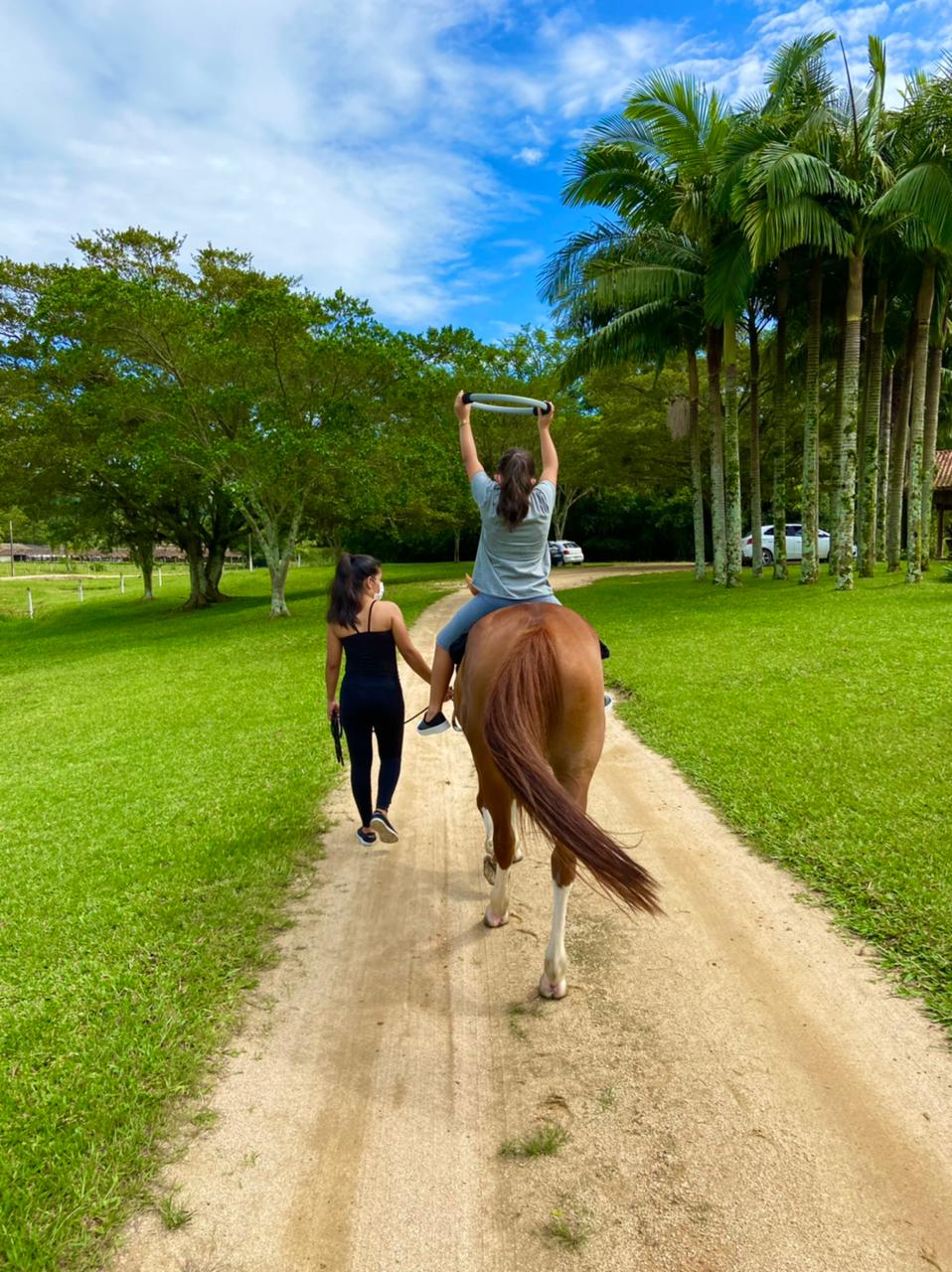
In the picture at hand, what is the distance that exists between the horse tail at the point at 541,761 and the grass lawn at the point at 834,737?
5.70 feet

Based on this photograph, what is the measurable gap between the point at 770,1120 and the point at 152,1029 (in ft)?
8.56

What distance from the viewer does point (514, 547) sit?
3.91 metres

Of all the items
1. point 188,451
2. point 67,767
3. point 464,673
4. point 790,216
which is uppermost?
point 790,216

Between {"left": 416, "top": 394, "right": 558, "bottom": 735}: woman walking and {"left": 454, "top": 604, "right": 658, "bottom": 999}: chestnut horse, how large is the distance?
327 millimetres

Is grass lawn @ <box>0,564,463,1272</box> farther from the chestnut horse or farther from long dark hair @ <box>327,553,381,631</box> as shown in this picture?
long dark hair @ <box>327,553,381,631</box>

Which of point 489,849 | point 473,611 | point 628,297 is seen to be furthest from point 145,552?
point 473,611

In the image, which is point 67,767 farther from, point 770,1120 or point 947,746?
point 947,746

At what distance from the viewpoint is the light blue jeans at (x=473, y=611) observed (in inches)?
157

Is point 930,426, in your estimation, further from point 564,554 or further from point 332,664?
point 564,554

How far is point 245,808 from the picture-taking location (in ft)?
19.7

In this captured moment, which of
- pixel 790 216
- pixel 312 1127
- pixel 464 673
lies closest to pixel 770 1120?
pixel 312 1127

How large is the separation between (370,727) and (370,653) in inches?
22.3

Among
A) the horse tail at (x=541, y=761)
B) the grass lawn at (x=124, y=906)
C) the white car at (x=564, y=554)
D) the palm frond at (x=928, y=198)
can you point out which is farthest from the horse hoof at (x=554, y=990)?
the white car at (x=564, y=554)

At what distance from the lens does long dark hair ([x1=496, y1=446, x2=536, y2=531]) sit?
12.2ft
